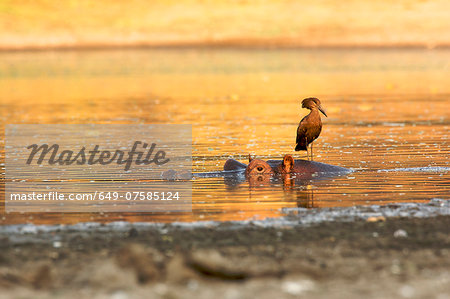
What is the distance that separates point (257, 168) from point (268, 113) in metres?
16.6

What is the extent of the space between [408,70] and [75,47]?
5849cm

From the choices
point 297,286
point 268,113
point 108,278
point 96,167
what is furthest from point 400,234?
point 268,113

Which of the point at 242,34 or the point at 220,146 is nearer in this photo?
the point at 220,146

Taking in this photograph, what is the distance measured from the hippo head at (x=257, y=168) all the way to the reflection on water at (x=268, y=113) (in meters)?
0.45

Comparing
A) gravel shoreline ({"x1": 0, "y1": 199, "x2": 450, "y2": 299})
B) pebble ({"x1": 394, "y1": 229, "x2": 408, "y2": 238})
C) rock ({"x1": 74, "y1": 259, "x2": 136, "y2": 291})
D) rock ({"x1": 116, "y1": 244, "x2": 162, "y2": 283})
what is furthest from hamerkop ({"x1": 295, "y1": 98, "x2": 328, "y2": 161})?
rock ({"x1": 74, "y1": 259, "x2": 136, "y2": 291})

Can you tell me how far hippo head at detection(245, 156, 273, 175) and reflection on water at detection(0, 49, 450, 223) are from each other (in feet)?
1.48

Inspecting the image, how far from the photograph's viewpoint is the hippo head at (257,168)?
17.1 meters

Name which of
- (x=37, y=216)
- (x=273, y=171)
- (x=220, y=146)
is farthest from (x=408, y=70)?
(x=37, y=216)

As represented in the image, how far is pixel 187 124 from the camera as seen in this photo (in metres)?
29.0

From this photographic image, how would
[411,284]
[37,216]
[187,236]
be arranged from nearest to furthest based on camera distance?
[411,284] < [187,236] < [37,216]

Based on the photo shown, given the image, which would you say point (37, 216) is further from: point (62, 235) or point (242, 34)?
point (242, 34)

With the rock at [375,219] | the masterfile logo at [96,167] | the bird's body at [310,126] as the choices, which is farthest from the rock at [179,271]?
the bird's body at [310,126]

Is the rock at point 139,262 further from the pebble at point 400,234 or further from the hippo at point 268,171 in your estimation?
the hippo at point 268,171

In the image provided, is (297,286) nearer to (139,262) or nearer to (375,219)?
(139,262)
